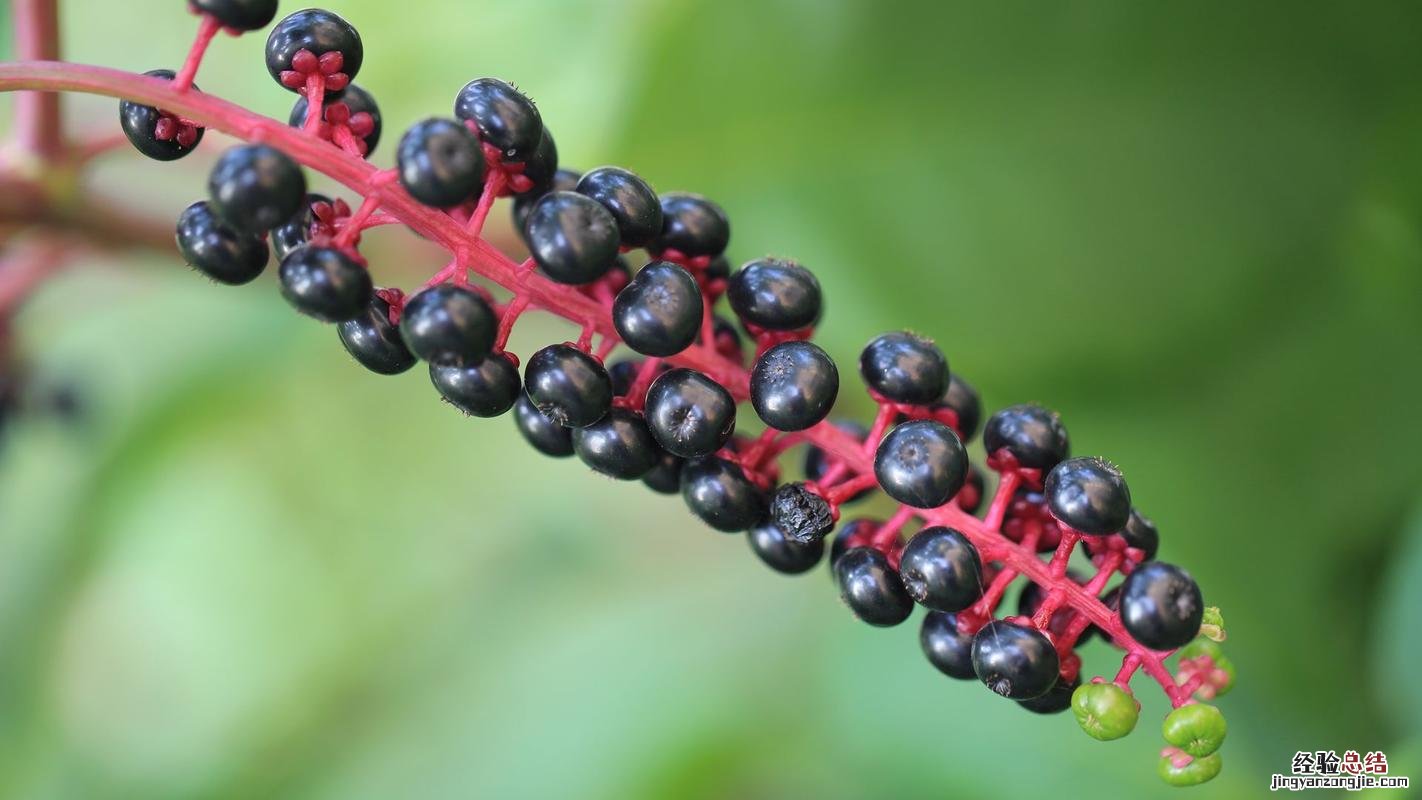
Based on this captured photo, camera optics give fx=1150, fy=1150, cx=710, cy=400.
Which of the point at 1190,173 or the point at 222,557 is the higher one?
the point at 1190,173

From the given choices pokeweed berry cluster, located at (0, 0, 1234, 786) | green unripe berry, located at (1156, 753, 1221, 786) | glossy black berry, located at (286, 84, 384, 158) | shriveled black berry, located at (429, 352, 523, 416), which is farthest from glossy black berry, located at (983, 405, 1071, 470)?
glossy black berry, located at (286, 84, 384, 158)

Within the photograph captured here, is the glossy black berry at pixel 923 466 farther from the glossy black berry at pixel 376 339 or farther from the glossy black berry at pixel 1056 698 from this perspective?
the glossy black berry at pixel 376 339

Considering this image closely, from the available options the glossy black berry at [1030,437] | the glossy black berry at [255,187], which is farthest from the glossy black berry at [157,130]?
the glossy black berry at [1030,437]

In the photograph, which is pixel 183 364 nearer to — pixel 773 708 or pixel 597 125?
pixel 597 125

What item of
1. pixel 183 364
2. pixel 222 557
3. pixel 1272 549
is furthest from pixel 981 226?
pixel 222 557

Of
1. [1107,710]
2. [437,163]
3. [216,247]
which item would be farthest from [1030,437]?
[216,247]
